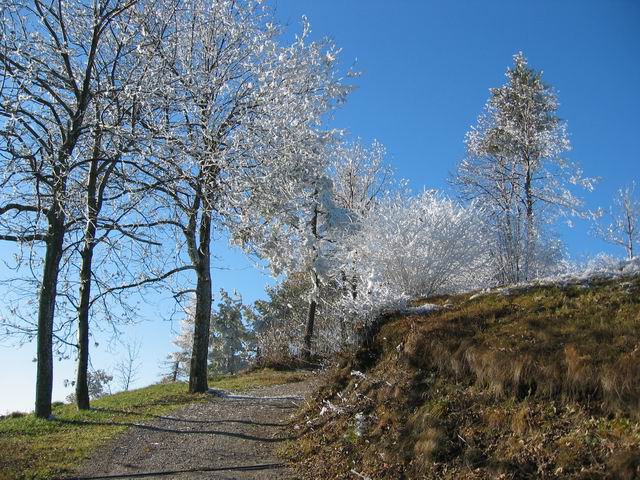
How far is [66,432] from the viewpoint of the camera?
31.9ft

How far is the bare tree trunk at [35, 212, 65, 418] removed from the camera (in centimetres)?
1081

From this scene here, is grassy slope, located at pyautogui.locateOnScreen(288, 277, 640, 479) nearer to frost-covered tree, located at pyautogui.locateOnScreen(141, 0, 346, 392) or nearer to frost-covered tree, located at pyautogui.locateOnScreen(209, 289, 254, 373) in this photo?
frost-covered tree, located at pyautogui.locateOnScreen(141, 0, 346, 392)

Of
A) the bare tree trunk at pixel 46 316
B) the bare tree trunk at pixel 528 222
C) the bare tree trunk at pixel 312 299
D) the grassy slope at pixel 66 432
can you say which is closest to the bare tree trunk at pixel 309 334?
the bare tree trunk at pixel 312 299

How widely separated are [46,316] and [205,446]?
4622mm

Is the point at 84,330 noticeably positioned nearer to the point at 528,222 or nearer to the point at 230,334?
the point at 528,222

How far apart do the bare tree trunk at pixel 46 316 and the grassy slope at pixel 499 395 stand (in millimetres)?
5622

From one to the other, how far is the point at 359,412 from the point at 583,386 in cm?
311

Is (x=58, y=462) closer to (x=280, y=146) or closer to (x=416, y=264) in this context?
(x=280, y=146)

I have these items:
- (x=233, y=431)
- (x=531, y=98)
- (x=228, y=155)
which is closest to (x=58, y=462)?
(x=233, y=431)

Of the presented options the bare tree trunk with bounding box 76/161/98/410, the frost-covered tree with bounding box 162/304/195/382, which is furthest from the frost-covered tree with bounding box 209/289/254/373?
the bare tree trunk with bounding box 76/161/98/410

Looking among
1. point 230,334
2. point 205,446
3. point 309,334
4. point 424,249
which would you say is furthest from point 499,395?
point 230,334

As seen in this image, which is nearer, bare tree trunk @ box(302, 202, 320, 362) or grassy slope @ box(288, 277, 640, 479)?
grassy slope @ box(288, 277, 640, 479)

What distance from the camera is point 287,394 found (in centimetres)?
1391

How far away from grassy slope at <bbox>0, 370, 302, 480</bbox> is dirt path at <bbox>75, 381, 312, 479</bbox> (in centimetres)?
35
